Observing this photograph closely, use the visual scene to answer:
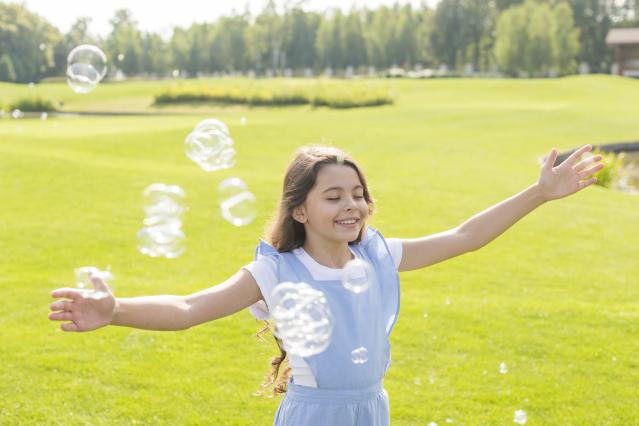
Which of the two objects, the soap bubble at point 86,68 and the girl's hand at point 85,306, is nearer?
the girl's hand at point 85,306

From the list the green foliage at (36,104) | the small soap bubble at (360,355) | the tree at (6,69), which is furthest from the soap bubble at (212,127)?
the tree at (6,69)

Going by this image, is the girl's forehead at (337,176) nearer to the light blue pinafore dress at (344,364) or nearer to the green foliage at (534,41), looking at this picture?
the light blue pinafore dress at (344,364)

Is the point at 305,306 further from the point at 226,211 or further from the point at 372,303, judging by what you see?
the point at 226,211

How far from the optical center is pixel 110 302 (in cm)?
281

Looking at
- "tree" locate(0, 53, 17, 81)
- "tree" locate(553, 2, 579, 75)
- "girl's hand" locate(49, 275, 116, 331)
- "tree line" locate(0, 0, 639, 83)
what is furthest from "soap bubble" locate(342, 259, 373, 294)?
"tree" locate(553, 2, 579, 75)

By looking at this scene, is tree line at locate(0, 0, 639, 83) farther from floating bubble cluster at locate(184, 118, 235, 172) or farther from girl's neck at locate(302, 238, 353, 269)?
girl's neck at locate(302, 238, 353, 269)

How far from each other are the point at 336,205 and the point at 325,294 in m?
0.37

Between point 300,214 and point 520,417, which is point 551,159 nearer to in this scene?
point 300,214

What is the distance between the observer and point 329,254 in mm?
3457

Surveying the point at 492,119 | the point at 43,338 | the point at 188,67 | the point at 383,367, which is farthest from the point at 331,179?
the point at 188,67

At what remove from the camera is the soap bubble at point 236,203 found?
5.62 meters

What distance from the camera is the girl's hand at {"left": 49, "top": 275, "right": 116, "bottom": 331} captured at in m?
2.77

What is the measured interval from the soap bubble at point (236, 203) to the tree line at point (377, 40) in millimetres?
69754

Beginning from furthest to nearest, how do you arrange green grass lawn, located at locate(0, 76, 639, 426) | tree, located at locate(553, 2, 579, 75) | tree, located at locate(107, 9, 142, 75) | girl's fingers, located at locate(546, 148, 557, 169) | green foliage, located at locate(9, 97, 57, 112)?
tree, located at locate(107, 9, 142, 75) < tree, located at locate(553, 2, 579, 75) < green foliage, located at locate(9, 97, 57, 112) < green grass lawn, located at locate(0, 76, 639, 426) < girl's fingers, located at locate(546, 148, 557, 169)
